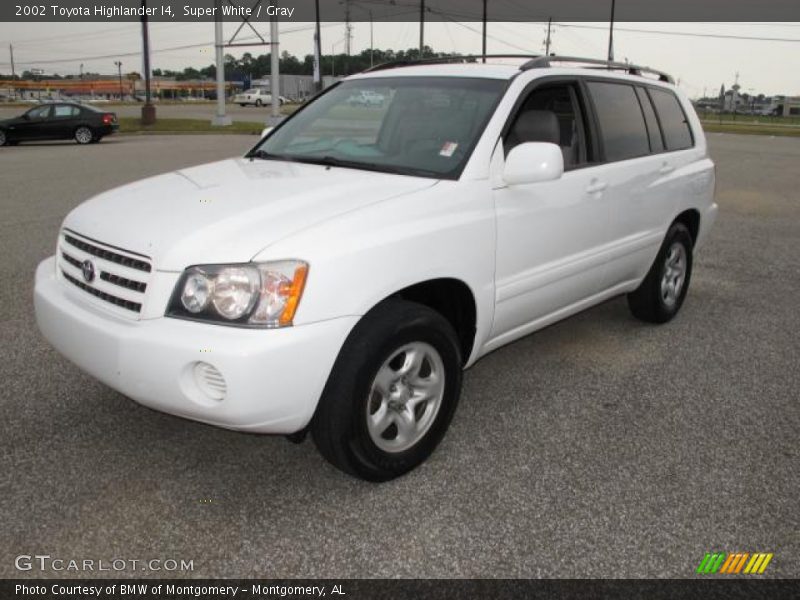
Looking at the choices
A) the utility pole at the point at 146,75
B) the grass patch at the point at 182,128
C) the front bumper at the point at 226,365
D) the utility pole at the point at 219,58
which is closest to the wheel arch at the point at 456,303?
the front bumper at the point at 226,365

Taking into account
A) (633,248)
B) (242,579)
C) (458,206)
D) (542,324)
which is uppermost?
(458,206)

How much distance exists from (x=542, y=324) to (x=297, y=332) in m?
1.85

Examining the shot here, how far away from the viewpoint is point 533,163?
11.0 feet

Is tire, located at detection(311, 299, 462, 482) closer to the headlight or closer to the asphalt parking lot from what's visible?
the asphalt parking lot

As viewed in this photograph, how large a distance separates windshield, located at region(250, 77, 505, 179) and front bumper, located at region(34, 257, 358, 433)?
3.83ft

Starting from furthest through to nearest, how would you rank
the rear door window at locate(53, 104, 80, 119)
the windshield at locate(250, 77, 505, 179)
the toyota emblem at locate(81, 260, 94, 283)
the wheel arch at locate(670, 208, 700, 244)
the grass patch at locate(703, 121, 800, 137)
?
the grass patch at locate(703, 121, 800, 137), the rear door window at locate(53, 104, 80, 119), the wheel arch at locate(670, 208, 700, 244), the windshield at locate(250, 77, 505, 179), the toyota emblem at locate(81, 260, 94, 283)

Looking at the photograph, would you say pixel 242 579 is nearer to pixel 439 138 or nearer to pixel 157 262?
pixel 157 262

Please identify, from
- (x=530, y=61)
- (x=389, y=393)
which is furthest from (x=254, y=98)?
(x=389, y=393)

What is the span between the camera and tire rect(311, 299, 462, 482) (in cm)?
285

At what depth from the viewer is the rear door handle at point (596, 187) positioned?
4145mm

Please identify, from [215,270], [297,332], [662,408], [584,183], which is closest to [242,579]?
[297,332]

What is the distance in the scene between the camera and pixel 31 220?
8.88 meters

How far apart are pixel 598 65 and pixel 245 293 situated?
10.4ft

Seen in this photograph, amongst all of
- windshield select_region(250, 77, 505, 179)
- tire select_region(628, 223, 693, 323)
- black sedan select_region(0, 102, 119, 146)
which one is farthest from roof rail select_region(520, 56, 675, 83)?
black sedan select_region(0, 102, 119, 146)
